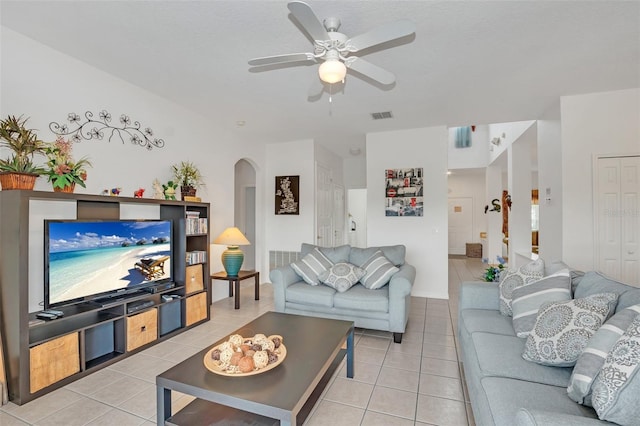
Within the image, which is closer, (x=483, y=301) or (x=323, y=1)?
(x=323, y=1)

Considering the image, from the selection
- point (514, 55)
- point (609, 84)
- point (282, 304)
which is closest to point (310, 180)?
point (282, 304)

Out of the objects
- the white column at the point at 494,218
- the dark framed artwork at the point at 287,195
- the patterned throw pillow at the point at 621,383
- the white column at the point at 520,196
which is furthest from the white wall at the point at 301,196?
the white column at the point at 494,218

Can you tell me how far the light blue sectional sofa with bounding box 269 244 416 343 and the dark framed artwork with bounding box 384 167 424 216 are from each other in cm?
137

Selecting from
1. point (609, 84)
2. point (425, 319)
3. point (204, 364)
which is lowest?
point (425, 319)

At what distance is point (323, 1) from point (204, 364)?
2367 mm

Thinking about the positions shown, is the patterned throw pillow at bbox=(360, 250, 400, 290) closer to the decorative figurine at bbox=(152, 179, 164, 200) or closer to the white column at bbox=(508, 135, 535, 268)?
the decorative figurine at bbox=(152, 179, 164, 200)

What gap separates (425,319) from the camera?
376 cm

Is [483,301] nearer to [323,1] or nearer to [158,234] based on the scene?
[323,1]

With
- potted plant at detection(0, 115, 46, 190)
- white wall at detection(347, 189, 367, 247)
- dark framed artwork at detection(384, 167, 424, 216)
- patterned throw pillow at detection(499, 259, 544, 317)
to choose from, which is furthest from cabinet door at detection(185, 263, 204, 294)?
white wall at detection(347, 189, 367, 247)

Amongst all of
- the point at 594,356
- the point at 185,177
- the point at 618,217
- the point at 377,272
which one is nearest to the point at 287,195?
the point at 185,177

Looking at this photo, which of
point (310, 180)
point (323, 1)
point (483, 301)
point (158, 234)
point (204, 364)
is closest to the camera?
point (204, 364)

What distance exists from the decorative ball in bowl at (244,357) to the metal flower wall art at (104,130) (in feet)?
7.89

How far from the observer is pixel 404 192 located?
4957mm

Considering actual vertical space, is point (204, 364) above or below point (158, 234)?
below
